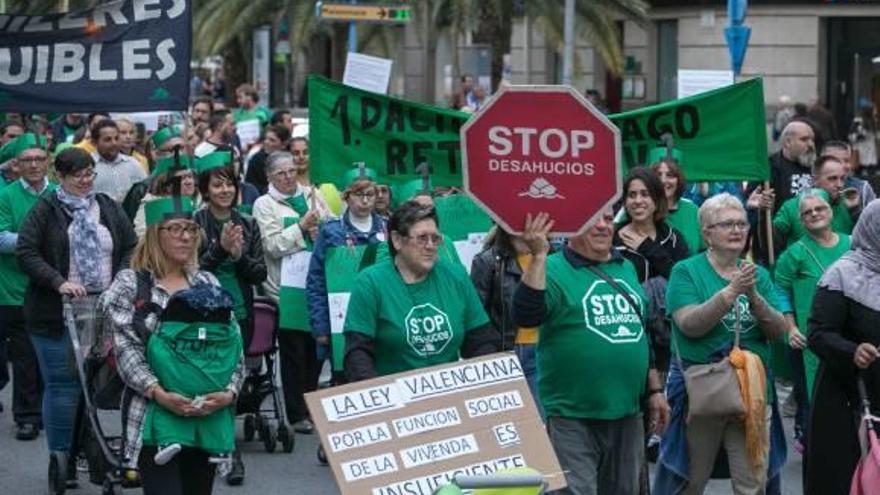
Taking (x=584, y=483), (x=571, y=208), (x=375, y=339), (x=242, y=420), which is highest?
(x=571, y=208)

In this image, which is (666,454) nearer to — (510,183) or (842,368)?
(842,368)

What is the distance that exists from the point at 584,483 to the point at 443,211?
387 cm

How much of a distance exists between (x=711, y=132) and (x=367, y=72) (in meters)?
7.99

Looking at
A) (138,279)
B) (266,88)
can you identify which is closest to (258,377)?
(138,279)

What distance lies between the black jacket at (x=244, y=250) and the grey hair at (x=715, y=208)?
290cm

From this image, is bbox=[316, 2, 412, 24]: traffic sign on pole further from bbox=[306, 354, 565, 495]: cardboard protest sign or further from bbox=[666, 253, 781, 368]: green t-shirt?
bbox=[306, 354, 565, 495]: cardboard protest sign

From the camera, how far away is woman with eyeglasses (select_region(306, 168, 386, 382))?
36.9 ft

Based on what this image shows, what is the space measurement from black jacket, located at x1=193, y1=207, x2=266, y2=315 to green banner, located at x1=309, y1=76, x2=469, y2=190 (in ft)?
1.53

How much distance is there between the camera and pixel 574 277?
8.02m

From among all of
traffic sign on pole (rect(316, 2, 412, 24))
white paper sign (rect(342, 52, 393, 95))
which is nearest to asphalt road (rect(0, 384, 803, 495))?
white paper sign (rect(342, 52, 393, 95))

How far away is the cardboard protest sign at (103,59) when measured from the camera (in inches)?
406

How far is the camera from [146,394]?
802 centimetres

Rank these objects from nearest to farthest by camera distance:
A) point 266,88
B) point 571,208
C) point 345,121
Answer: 1. point 571,208
2. point 345,121
3. point 266,88

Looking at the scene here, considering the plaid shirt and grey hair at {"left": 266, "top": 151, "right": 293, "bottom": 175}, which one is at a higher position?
grey hair at {"left": 266, "top": 151, "right": 293, "bottom": 175}
